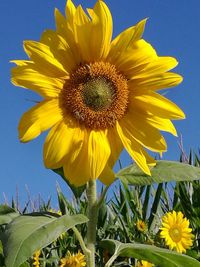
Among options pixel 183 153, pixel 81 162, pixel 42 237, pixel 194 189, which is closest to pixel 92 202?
pixel 81 162

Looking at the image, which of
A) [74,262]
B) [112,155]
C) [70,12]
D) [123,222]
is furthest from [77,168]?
[123,222]

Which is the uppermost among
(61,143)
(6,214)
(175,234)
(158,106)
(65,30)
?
(65,30)

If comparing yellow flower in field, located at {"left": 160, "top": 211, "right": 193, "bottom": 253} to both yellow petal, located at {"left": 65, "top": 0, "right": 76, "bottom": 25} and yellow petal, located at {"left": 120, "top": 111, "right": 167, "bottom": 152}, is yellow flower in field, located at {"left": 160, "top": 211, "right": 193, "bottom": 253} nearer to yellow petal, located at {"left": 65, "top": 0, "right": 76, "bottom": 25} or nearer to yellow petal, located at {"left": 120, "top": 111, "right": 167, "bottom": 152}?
yellow petal, located at {"left": 120, "top": 111, "right": 167, "bottom": 152}

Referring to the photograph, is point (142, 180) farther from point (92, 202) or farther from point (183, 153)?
point (183, 153)

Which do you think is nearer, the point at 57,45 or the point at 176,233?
the point at 57,45

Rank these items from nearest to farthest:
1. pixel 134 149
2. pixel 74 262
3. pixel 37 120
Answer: pixel 37 120, pixel 134 149, pixel 74 262

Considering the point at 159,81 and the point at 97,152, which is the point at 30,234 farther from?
the point at 159,81

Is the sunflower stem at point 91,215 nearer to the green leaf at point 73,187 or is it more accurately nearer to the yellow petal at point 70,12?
the green leaf at point 73,187

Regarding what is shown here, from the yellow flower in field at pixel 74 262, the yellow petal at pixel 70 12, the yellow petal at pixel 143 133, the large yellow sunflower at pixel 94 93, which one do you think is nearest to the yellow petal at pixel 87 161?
the large yellow sunflower at pixel 94 93
